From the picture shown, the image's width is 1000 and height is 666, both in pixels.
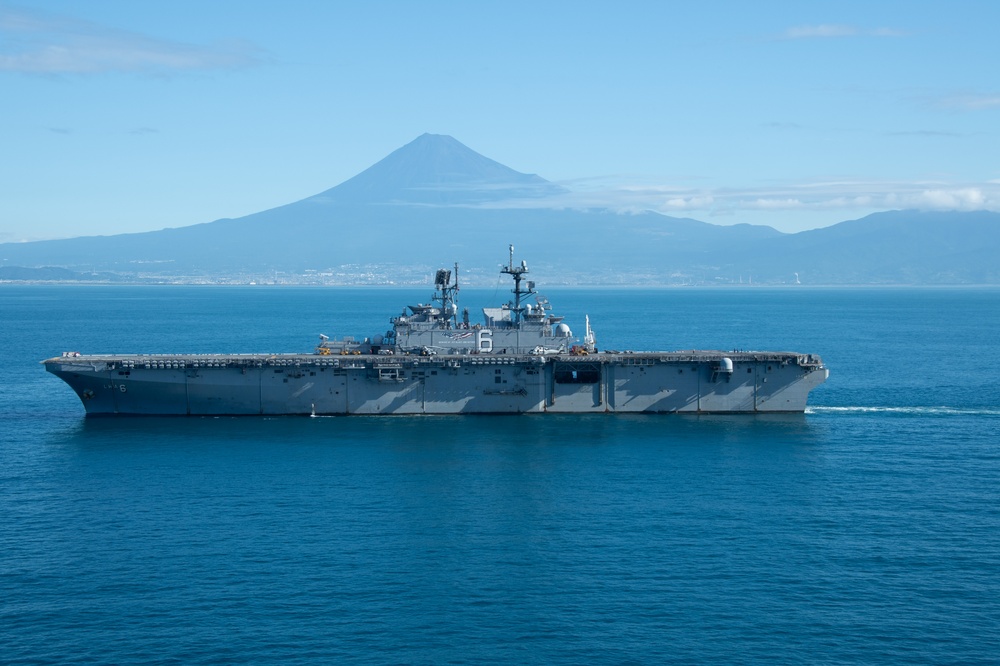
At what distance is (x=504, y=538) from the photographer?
37.3m

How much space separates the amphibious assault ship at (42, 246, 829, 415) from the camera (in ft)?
194

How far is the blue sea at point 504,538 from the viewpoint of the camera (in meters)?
28.6

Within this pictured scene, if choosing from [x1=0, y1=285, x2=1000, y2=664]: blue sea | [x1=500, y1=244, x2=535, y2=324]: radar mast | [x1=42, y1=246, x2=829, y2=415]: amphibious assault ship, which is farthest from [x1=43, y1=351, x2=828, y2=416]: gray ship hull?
[x1=500, y1=244, x2=535, y2=324]: radar mast

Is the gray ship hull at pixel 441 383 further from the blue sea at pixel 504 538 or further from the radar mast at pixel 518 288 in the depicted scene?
the radar mast at pixel 518 288

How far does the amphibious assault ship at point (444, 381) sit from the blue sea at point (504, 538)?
1.29 m

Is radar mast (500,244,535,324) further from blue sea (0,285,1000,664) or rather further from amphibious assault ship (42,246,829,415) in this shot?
blue sea (0,285,1000,664)

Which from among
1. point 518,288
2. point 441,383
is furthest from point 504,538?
point 518,288

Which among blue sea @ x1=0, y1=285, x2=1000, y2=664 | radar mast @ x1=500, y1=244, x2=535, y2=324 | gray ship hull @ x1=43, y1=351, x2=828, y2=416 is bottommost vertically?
blue sea @ x1=0, y1=285, x2=1000, y2=664

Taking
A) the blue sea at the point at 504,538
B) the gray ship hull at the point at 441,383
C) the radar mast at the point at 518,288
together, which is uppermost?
the radar mast at the point at 518,288

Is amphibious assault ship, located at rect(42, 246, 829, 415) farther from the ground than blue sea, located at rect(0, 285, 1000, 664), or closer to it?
farther from the ground

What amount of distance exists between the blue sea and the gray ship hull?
128cm

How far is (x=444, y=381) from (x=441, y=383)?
21 cm

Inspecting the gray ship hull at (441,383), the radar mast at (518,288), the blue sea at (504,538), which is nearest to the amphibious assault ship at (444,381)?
the gray ship hull at (441,383)

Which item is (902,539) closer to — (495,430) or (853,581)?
(853,581)
